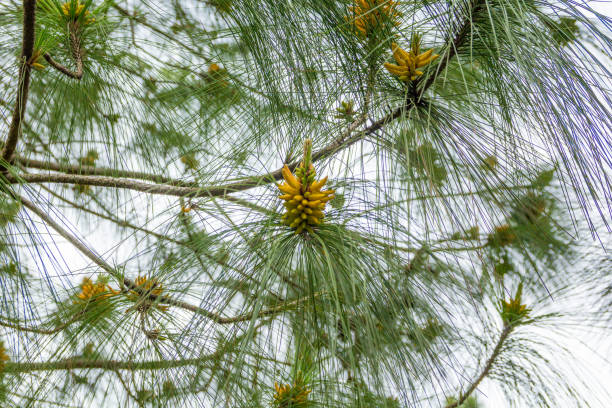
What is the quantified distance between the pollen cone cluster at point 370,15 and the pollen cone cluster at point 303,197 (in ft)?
0.92

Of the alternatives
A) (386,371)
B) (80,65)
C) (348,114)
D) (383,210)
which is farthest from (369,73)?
(80,65)

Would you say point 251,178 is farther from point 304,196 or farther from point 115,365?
point 115,365

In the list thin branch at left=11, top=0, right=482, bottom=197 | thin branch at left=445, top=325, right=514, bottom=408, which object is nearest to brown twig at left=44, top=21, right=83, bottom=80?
thin branch at left=11, top=0, right=482, bottom=197

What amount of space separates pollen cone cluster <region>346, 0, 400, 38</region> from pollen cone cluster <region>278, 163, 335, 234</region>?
0.92ft

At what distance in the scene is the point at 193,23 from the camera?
1460mm

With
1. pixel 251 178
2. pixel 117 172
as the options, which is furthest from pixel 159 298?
pixel 117 172

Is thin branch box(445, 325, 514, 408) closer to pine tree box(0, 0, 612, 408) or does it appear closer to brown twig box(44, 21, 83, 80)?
pine tree box(0, 0, 612, 408)

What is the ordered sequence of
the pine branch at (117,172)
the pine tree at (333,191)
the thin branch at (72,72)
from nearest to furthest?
the pine tree at (333,191) → the thin branch at (72,72) → the pine branch at (117,172)

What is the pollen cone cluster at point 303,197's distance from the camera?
55 centimetres

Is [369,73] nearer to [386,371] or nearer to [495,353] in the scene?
[386,371]

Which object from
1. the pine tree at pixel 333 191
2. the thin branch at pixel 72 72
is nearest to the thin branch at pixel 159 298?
the pine tree at pixel 333 191

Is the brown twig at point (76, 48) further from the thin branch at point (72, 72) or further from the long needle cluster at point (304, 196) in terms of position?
the long needle cluster at point (304, 196)

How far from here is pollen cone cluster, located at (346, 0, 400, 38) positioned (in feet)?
2.27

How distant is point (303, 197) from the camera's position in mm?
555
